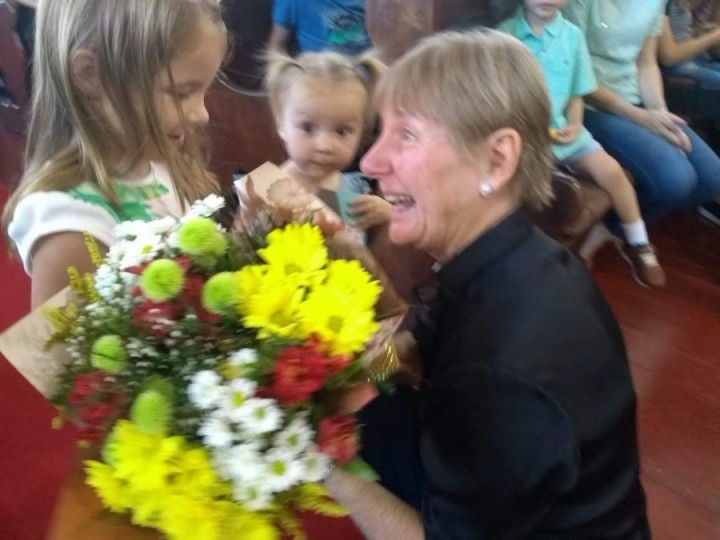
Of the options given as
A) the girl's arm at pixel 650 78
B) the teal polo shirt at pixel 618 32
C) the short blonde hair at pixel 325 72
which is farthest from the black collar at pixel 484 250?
the girl's arm at pixel 650 78

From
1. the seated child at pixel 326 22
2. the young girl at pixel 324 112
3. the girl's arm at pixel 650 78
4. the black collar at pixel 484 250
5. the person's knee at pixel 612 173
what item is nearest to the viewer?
the black collar at pixel 484 250

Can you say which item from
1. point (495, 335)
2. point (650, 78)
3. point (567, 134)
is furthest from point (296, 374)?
point (650, 78)

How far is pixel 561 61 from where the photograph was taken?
244cm

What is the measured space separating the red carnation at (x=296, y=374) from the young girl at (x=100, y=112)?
58 centimetres

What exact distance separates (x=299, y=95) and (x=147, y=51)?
2.21 ft

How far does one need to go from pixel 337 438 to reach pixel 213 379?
0.15m

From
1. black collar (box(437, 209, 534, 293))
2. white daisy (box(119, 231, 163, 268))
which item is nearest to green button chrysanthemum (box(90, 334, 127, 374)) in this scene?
white daisy (box(119, 231, 163, 268))

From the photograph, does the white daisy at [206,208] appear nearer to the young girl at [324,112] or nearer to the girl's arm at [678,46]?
the young girl at [324,112]

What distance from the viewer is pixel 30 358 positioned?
87cm

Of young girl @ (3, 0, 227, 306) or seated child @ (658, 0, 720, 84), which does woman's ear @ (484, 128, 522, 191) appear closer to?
young girl @ (3, 0, 227, 306)

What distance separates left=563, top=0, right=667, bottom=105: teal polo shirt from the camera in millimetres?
2652

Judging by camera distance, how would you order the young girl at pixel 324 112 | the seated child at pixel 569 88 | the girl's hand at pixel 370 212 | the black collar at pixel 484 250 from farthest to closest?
the seated child at pixel 569 88
the young girl at pixel 324 112
the girl's hand at pixel 370 212
the black collar at pixel 484 250

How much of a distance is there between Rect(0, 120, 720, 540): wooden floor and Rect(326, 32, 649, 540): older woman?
88 centimetres

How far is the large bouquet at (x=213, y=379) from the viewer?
0.75m
